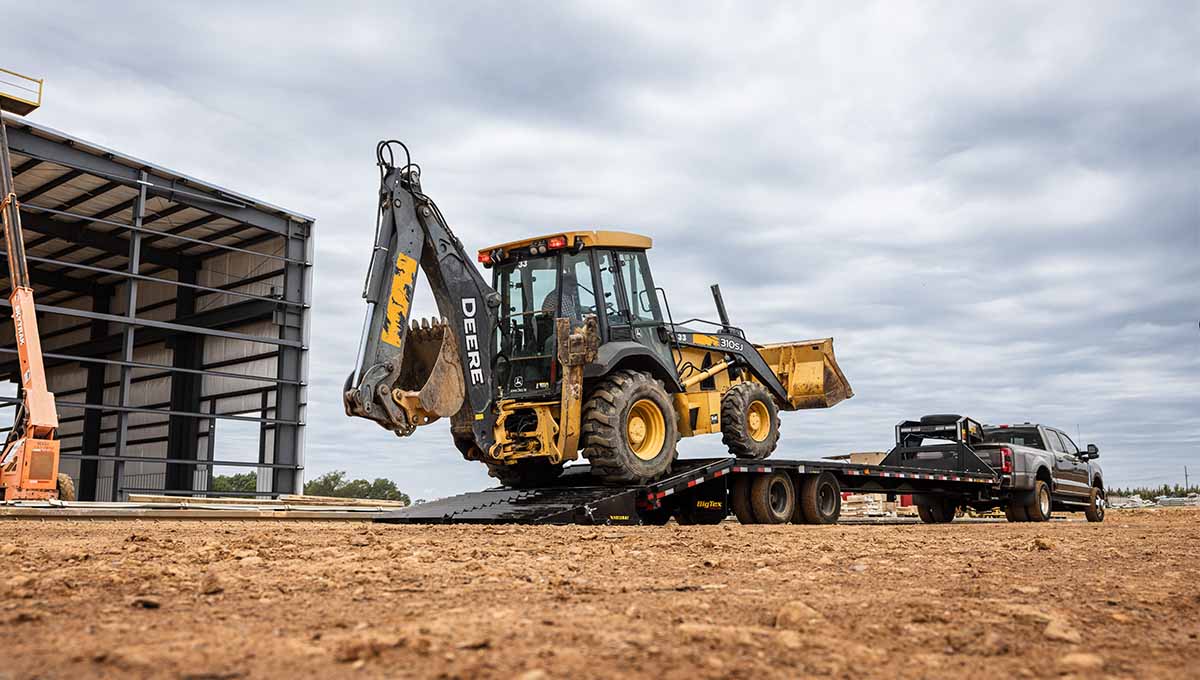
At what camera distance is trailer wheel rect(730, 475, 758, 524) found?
41.9ft

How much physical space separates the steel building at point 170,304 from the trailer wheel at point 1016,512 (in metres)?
17.9

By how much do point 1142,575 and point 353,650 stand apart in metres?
5.78

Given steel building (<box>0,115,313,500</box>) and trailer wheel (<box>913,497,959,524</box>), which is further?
steel building (<box>0,115,313,500</box>)

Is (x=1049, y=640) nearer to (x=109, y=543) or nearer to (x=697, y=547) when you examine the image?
(x=697, y=547)

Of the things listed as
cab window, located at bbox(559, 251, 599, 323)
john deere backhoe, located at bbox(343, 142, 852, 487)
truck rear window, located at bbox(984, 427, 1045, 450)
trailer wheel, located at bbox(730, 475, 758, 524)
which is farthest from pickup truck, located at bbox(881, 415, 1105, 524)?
cab window, located at bbox(559, 251, 599, 323)

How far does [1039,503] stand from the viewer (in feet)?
56.6

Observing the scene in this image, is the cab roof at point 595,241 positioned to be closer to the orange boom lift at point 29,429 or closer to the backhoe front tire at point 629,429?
the backhoe front tire at point 629,429

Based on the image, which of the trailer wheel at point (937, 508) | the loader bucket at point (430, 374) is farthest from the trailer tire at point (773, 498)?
the trailer wheel at point (937, 508)

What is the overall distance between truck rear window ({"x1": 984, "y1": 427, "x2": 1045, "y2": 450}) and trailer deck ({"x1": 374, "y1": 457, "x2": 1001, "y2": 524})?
14.8 feet

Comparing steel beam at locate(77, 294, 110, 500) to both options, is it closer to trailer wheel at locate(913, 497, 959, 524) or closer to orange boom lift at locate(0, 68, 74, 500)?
orange boom lift at locate(0, 68, 74, 500)

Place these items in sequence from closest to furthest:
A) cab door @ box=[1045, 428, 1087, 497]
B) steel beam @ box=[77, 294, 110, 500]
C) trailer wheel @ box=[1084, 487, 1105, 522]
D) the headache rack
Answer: the headache rack
cab door @ box=[1045, 428, 1087, 497]
trailer wheel @ box=[1084, 487, 1105, 522]
steel beam @ box=[77, 294, 110, 500]

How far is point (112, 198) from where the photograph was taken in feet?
85.4

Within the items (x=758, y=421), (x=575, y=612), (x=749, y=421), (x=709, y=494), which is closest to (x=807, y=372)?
(x=758, y=421)

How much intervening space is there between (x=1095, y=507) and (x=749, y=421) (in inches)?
386
